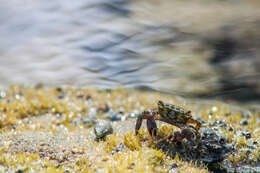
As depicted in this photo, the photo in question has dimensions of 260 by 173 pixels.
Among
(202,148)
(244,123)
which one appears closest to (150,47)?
(244,123)

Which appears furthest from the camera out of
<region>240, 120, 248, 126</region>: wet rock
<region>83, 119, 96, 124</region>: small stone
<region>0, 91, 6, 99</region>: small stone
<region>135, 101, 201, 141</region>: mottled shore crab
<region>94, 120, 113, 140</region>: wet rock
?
<region>0, 91, 6, 99</region>: small stone

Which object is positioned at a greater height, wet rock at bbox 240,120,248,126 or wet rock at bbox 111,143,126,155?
wet rock at bbox 111,143,126,155

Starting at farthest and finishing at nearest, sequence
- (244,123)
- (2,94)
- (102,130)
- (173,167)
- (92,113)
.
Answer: (2,94), (92,113), (244,123), (102,130), (173,167)

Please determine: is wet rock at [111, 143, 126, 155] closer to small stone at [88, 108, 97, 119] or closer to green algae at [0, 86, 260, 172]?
green algae at [0, 86, 260, 172]

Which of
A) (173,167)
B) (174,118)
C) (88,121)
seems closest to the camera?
(173,167)

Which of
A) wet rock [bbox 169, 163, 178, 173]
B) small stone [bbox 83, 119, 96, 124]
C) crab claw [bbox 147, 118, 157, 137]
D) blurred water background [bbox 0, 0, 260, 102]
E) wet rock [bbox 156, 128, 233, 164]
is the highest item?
blurred water background [bbox 0, 0, 260, 102]

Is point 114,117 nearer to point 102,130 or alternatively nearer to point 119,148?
point 102,130

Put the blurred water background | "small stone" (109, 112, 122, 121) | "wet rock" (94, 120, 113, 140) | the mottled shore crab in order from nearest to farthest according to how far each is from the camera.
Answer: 1. the mottled shore crab
2. "wet rock" (94, 120, 113, 140)
3. "small stone" (109, 112, 122, 121)
4. the blurred water background

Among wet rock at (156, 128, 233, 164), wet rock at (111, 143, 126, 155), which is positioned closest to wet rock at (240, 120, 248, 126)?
wet rock at (156, 128, 233, 164)

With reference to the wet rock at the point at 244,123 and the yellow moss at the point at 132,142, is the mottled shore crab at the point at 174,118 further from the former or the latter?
the wet rock at the point at 244,123
